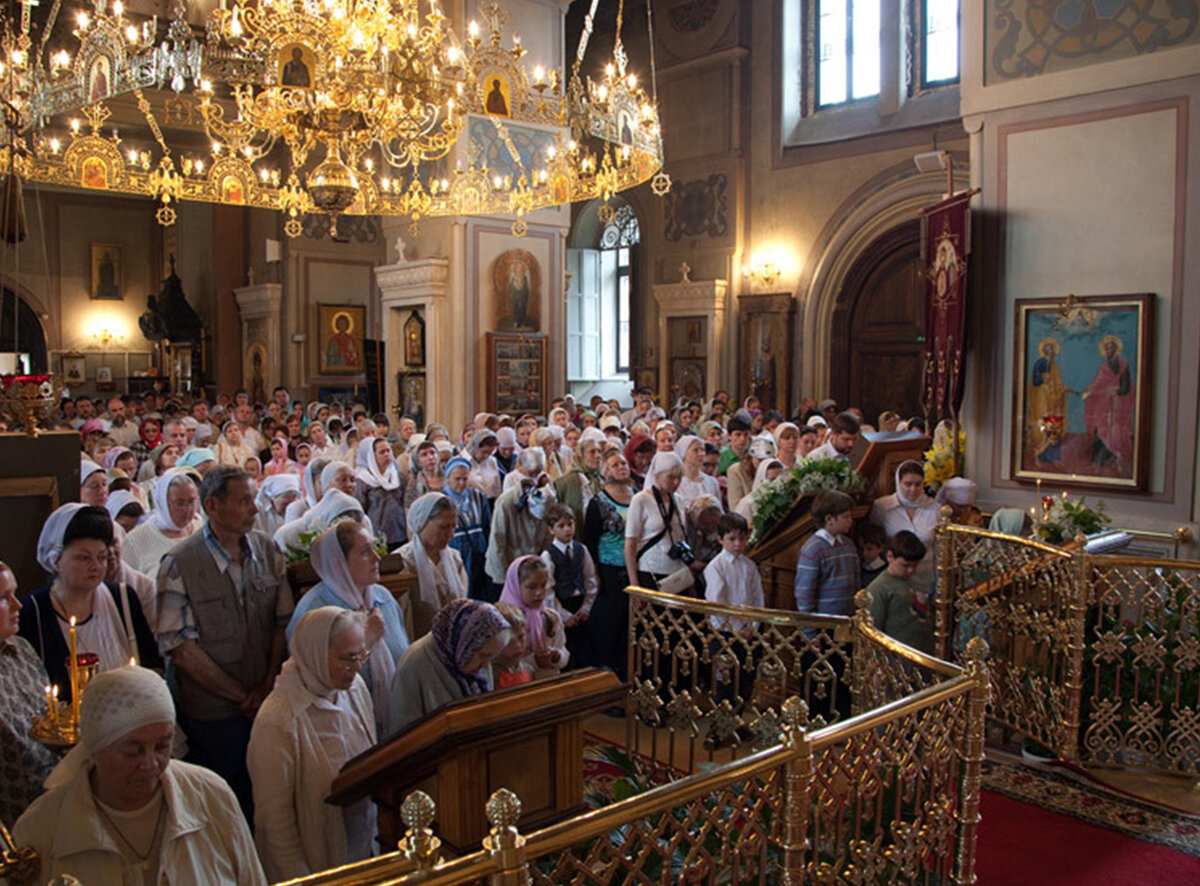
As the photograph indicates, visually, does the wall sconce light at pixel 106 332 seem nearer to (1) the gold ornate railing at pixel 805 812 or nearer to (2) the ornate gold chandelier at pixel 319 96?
(2) the ornate gold chandelier at pixel 319 96

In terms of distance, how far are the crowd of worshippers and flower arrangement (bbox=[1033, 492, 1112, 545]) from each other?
591 mm

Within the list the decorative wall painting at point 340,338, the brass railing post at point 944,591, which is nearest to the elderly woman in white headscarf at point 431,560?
the brass railing post at point 944,591

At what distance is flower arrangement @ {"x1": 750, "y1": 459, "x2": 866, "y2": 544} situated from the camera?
22.1 ft

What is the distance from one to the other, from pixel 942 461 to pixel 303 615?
22.2 feet

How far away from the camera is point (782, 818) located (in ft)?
8.67

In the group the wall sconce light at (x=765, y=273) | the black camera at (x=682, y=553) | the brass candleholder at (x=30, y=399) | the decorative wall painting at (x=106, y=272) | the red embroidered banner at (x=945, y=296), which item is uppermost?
the decorative wall painting at (x=106, y=272)

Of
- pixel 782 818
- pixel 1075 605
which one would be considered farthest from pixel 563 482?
pixel 782 818

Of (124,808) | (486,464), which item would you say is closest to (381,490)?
(486,464)

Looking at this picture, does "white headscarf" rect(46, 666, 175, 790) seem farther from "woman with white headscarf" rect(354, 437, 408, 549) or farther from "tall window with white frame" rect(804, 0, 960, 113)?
"tall window with white frame" rect(804, 0, 960, 113)

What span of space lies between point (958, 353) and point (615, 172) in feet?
11.1

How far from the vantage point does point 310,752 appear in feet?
10.0

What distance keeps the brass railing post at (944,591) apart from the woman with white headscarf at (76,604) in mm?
4604

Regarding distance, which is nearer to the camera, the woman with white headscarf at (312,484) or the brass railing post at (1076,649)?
the brass railing post at (1076,649)

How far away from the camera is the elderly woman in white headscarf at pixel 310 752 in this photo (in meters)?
3.00
